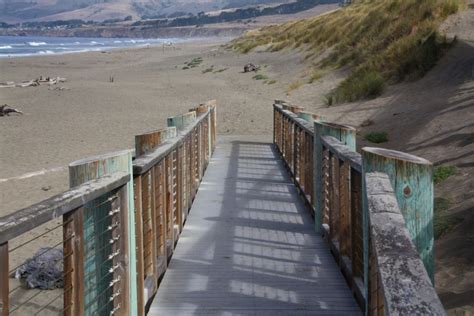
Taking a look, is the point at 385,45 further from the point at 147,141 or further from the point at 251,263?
the point at 147,141

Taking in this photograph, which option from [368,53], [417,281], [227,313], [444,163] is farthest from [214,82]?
[417,281]

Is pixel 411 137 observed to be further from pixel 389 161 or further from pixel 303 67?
pixel 303 67

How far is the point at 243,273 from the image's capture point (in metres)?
5.78

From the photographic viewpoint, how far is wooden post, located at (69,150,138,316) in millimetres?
3469

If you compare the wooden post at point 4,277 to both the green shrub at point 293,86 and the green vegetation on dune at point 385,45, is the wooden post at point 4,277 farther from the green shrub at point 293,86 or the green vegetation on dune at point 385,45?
the green shrub at point 293,86

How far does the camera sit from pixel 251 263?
6066 mm

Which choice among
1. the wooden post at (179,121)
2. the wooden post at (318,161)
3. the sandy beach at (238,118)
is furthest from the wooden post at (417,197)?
the wooden post at (179,121)

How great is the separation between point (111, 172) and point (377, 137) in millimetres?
12735

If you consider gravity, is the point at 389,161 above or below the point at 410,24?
below

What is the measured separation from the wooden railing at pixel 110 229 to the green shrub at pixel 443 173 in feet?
14.4

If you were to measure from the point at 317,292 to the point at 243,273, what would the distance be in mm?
711

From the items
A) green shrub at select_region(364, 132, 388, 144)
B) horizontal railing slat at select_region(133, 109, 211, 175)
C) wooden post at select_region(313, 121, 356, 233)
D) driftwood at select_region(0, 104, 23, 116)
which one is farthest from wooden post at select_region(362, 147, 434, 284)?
driftwood at select_region(0, 104, 23, 116)

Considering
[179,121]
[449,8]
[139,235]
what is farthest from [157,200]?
[449,8]

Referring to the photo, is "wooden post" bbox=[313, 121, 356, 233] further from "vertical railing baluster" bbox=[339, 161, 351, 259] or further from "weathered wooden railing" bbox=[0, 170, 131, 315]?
"weathered wooden railing" bbox=[0, 170, 131, 315]
